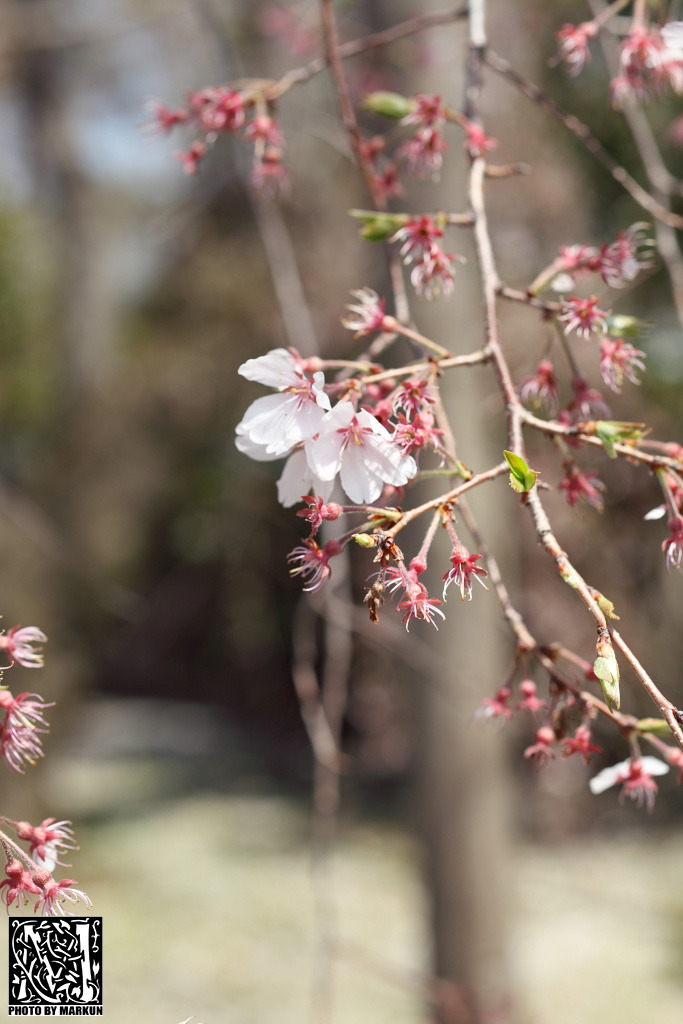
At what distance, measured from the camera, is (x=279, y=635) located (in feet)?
17.7

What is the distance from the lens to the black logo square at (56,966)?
2.22ft

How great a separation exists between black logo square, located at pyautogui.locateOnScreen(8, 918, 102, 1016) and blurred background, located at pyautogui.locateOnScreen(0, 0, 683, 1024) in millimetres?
732

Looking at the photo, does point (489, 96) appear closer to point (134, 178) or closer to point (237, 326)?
point (237, 326)

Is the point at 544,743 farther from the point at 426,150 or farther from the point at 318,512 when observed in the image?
the point at 426,150

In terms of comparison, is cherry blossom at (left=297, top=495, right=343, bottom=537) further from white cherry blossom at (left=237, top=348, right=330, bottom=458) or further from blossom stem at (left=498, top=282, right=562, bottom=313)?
blossom stem at (left=498, top=282, right=562, bottom=313)

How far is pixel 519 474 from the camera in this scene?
493mm

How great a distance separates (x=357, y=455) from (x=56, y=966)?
1.51 feet

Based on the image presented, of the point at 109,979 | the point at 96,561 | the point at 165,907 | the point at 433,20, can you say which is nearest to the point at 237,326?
the point at 96,561

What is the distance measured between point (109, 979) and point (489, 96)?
143 inches

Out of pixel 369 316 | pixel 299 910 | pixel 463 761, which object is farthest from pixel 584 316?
pixel 299 910

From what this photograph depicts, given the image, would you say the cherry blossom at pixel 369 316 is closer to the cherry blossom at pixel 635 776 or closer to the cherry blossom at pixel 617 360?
the cherry blossom at pixel 617 360

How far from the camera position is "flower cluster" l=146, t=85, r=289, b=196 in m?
0.87

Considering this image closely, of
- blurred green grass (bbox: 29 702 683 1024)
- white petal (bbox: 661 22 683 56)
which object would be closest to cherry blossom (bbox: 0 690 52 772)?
white petal (bbox: 661 22 683 56)

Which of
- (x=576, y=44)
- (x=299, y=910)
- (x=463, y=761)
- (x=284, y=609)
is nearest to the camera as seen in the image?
(x=576, y=44)
